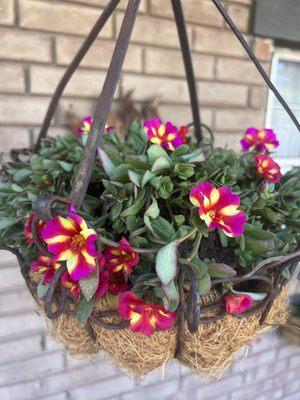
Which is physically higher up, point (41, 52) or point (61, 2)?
point (61, 2)

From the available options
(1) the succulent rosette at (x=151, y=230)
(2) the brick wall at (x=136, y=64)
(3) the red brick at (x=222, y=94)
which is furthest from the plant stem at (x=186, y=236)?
(3) the red brick at (x=222, y=94)

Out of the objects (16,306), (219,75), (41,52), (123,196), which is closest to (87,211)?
(123,196)

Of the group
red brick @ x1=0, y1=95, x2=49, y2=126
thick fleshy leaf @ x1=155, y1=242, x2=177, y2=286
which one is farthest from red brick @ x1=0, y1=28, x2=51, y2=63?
thick fleshy leaf @ x1=155, y1=242, x2=177, y2=286

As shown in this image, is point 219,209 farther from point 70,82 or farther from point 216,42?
point 216,42

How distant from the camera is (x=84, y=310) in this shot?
1.56 feet

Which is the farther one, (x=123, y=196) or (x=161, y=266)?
(x=123, y=196)

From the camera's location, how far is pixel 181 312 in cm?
48

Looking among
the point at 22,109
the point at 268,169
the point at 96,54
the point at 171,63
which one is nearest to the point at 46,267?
the point at 268,169

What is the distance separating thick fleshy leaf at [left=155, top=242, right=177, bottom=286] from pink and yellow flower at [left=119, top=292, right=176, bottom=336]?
0.21 ft

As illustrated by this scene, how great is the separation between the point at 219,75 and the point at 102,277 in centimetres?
97

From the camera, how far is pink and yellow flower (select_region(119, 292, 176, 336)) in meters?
0.46

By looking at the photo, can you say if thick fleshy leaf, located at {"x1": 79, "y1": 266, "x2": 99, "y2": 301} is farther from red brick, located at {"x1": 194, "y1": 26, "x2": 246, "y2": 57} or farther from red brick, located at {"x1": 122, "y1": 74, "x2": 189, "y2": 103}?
red brick, located at {"x1": 194, "y1": 26, "x2": 246, "y2": 57}

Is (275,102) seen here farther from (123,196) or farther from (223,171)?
(123,196)

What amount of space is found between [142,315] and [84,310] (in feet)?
0.24
